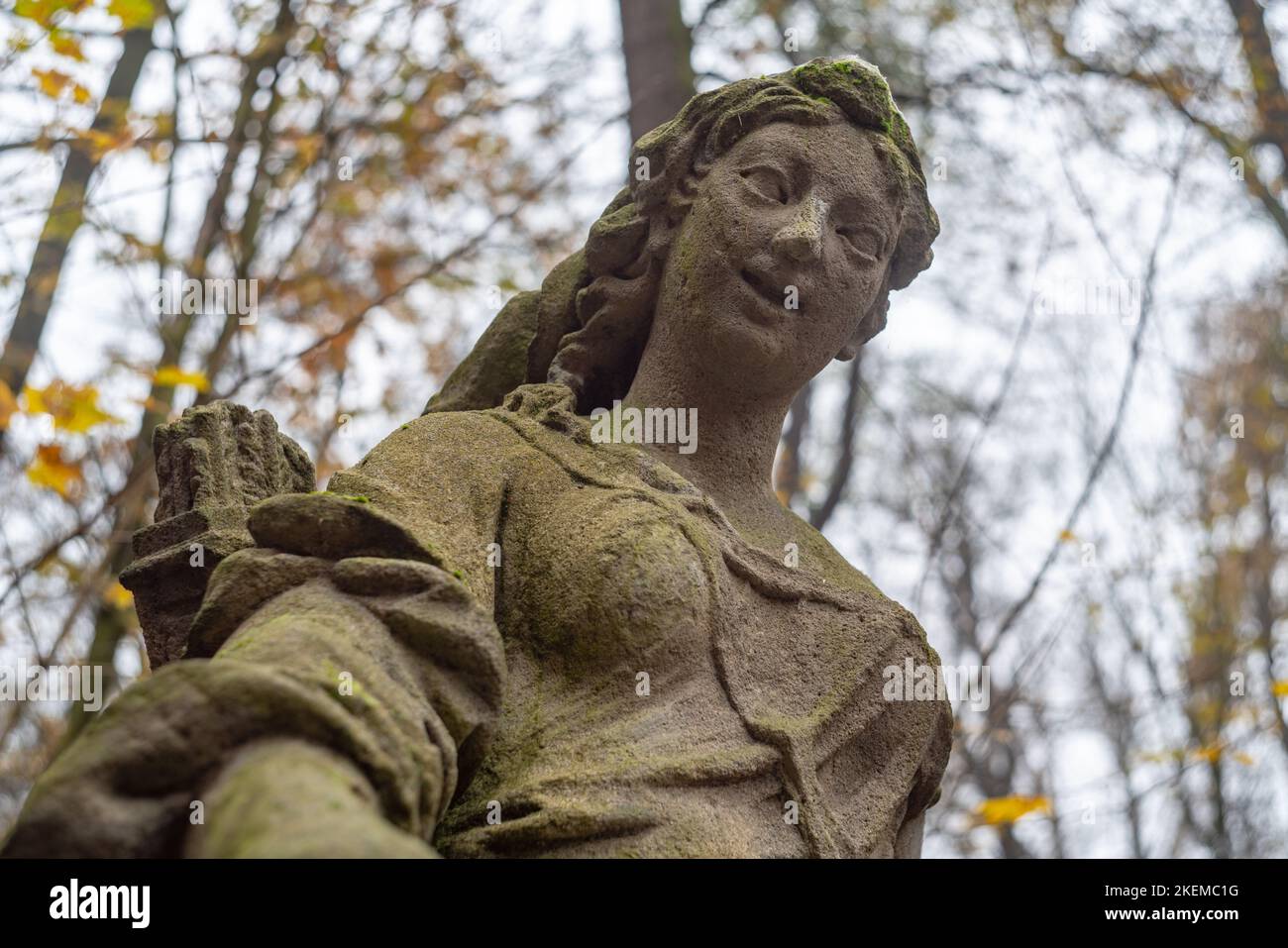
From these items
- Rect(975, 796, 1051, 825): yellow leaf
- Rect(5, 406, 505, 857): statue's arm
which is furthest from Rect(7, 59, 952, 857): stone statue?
Rect(975, 796, 1051, 825): yellow leaf

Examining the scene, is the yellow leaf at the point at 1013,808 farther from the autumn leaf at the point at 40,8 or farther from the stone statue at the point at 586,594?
the autumn leaf at the point at 40,8

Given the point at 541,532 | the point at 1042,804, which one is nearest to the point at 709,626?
the point at 541,532

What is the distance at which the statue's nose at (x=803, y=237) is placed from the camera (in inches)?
155

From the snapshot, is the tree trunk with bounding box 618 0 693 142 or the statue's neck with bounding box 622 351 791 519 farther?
the tree trunk with bounding box 618 0 693 142

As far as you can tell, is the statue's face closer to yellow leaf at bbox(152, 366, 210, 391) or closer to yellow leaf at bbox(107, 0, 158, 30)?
yellow leaf at bbox(152, 366, 210, 391)

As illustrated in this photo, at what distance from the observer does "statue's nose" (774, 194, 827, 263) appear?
12.9ft

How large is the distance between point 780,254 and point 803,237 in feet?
0.27

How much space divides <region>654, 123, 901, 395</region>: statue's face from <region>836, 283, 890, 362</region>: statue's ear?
12.7 inches

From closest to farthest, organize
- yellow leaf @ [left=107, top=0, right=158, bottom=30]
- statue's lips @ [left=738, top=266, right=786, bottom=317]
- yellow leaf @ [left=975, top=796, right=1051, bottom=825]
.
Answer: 1. statue's lips @ [left=738, top=266, right=786, bottom=317]
2. yellow leaf @ [left=107, top=0, right=158, bottom=30]
3. yellow leaf @ [left=975, top=796, right=1051, bottom=825]

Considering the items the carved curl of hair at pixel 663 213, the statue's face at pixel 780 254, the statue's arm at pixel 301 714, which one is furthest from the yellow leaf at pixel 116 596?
the statue's arm at pixel 301 714

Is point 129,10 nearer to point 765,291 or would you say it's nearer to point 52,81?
point 52,81

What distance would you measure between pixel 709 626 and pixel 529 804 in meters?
0.68

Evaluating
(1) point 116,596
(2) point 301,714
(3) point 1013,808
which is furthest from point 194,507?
(3) point 1013,808

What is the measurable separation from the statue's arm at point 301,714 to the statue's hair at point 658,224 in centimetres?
139
